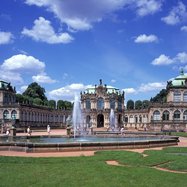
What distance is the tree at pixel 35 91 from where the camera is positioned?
480ft

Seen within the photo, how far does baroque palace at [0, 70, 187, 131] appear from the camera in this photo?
9025 cm

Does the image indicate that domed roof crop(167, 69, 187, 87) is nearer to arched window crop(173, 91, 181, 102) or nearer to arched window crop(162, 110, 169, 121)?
arched window crop(173, 91, 181, 102)

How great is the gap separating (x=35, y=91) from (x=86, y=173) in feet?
445

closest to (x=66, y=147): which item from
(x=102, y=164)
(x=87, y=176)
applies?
(x=102, y=164)

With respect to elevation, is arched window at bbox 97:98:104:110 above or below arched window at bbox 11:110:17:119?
above

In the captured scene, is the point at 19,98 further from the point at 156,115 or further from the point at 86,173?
the point at 86,173

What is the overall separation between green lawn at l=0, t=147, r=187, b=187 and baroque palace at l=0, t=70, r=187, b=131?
53.8 meters

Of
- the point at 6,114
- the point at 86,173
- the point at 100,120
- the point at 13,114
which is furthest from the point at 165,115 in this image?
the point at 86,173

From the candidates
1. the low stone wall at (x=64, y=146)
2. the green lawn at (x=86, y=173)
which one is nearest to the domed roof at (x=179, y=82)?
the low stone wall at (x=64, y=146)

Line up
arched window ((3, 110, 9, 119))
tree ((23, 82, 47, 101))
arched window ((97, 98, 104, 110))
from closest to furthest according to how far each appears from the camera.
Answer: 1. arched window ((3, 110, 9, 119))
2. arched window ((97, 98, 104, 110))
3. tree ((23, 82, 47, 101))

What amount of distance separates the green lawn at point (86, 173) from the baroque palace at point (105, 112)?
177 ft

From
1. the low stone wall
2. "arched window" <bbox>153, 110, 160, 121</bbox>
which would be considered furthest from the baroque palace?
the low stone wall

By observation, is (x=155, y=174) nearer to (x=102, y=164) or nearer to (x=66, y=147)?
(x=102, y=164)

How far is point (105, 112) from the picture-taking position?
386 feet
